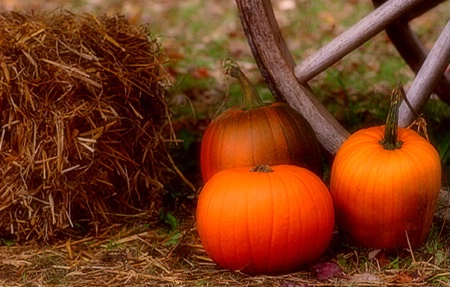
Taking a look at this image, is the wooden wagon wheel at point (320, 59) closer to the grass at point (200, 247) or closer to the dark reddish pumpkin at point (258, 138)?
the dark reddish pumpkin at point (258, 138)

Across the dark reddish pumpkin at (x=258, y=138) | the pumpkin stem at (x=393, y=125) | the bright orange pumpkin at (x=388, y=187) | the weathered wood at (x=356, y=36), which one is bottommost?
the bright orange pumpkin at (x=388, y=187)

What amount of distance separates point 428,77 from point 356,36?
0.28 m

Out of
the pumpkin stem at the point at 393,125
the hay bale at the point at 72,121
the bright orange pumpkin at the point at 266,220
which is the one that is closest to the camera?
the bright orange pumpkin at the point at 266,220

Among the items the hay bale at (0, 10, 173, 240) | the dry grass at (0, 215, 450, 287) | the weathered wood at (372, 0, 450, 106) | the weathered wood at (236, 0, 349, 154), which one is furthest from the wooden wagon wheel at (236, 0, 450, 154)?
the weathered wood at (372, 0, 450, 106)

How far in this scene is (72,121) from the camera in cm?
272

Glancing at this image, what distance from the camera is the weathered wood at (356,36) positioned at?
2.78 m

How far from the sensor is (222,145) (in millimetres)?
2756

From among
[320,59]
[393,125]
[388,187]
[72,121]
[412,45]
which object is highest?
[72,121]

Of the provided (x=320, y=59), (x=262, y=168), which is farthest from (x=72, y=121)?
(x=320, y=59)

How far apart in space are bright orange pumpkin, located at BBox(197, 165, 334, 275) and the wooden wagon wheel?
0.47m

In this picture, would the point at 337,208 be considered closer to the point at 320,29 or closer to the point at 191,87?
the point at 191,87

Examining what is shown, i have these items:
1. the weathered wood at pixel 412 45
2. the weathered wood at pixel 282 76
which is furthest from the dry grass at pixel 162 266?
the weathered wood at pixel 412 45

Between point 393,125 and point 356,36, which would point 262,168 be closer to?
point 393,125

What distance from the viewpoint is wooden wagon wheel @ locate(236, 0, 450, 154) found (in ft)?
9.11
